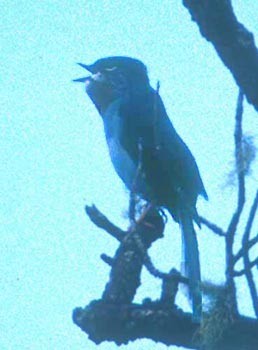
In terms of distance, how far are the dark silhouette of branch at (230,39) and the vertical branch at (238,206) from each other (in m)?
0.05

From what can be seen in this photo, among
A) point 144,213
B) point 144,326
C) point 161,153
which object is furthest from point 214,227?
point 161,153

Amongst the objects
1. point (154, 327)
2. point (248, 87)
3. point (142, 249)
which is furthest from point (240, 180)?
point (154, 327)

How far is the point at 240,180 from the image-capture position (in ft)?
7.77

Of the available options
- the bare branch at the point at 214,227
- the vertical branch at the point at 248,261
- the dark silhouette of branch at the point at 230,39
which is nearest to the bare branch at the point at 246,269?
the vertical branch at the point at 248,261

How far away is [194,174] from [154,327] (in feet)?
6.84

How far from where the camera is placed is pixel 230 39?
98.7 inches

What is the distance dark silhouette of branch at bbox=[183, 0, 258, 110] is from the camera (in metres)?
2.45

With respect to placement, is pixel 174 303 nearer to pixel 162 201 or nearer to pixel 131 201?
pixel 131 201

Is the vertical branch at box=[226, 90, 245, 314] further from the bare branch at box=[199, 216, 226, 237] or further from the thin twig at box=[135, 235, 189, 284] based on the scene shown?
the thin twig at box=[135, 235, 189, 284]

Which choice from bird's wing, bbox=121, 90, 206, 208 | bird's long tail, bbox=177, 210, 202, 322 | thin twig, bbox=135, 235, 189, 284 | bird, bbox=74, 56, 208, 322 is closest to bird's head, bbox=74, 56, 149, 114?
bird, bbox=74, 56, 208, 322

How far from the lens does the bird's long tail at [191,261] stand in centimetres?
273

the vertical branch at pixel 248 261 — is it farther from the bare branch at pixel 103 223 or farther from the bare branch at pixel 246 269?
the bare branch at pixel 103 223

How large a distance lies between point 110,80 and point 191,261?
2248mm

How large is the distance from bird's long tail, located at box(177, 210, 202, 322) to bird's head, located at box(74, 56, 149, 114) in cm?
145
